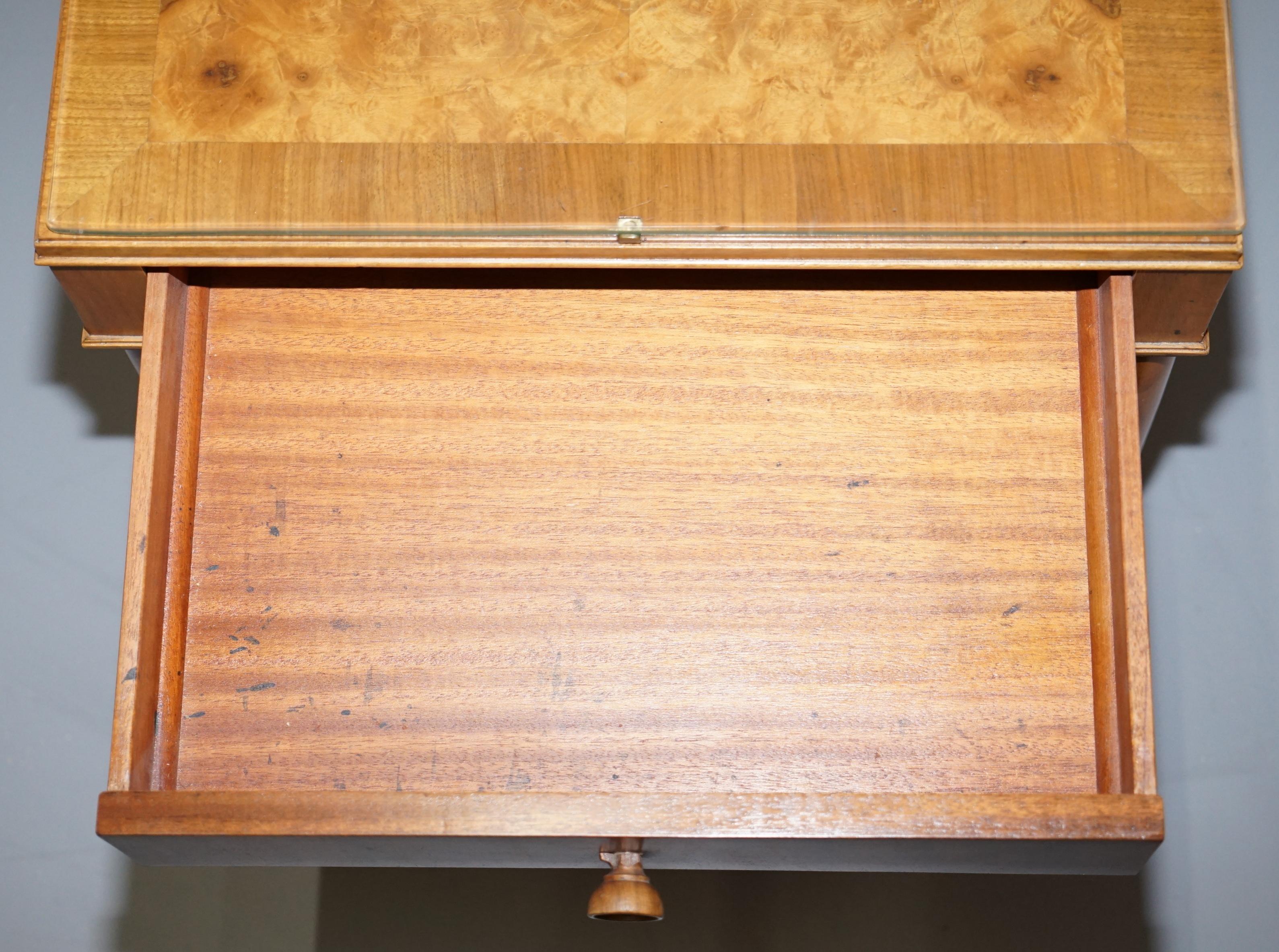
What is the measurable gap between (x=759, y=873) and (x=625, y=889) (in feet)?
1.52

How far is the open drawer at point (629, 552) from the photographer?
2.50 feet

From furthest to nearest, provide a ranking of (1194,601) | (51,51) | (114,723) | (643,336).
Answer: (51,51) < (1194,601) < (643,336) < (114,723)

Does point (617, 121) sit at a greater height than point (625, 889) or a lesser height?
greater

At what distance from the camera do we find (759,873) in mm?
1179

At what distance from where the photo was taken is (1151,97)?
2.57 ft

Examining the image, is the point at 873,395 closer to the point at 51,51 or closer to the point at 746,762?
the point at 746,762

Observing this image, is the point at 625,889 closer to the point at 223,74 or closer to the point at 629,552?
the point at 629,552

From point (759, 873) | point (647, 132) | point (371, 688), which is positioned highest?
point (647, 132)

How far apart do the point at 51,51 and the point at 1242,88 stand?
46.2 inches

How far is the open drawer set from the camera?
0.76 meters

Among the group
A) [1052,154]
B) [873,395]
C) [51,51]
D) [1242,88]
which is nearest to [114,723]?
[873,395]

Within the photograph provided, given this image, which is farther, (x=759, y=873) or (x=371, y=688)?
(x=759, y=873)

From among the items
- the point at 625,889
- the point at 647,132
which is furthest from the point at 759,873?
the point at 647,132

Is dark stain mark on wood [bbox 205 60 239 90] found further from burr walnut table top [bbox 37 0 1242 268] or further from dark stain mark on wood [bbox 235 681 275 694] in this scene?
dark stain mark on wood [bbox 235 681 275 694]
